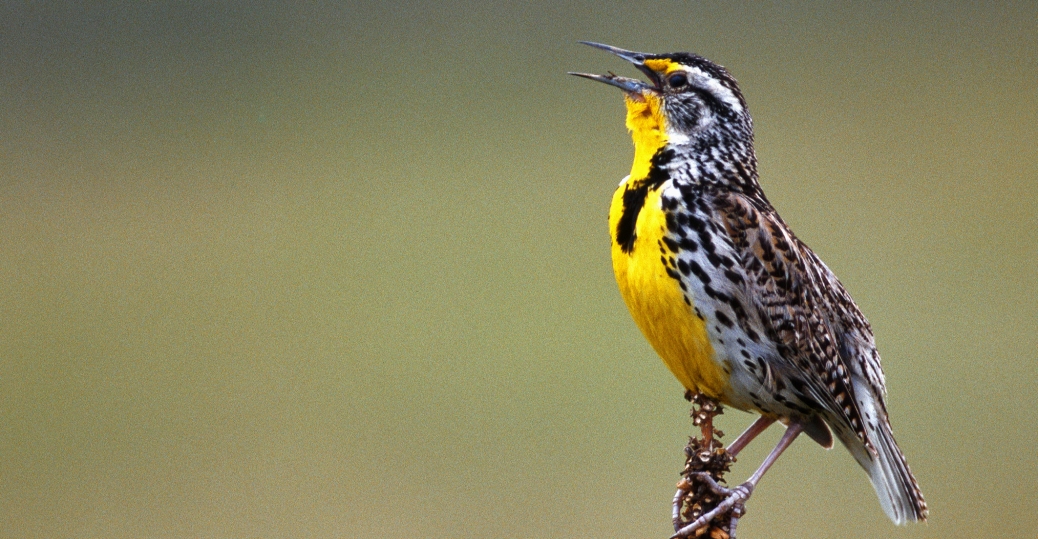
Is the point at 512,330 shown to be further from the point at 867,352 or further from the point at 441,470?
the point at 867,352

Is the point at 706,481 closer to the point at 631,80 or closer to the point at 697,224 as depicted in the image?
the point at 697,224

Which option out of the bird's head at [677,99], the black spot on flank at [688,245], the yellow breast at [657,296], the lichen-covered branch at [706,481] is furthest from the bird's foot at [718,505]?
the bird's head at [677,99]

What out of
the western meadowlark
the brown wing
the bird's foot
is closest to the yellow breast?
the western meadowlark

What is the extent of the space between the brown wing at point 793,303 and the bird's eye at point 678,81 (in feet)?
0.78

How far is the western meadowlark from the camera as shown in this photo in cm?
248

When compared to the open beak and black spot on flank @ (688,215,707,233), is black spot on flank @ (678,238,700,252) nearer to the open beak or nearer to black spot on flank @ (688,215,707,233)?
black spot on flank @ (688,215,707,233)

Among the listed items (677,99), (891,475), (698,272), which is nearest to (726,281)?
(698,272)

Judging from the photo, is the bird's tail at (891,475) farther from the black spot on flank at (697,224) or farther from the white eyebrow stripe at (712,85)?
the white eyebrow stripe at (712,85)

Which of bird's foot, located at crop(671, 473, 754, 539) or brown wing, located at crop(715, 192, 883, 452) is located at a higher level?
brown wing, located at crop(715, 192, 883, 452)

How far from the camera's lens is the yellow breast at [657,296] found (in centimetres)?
247

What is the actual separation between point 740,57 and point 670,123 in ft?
17.1

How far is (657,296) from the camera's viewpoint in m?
2.47

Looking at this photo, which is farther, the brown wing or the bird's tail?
the bird's tail

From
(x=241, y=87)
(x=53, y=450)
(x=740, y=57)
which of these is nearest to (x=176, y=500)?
(x=53, y=450)
